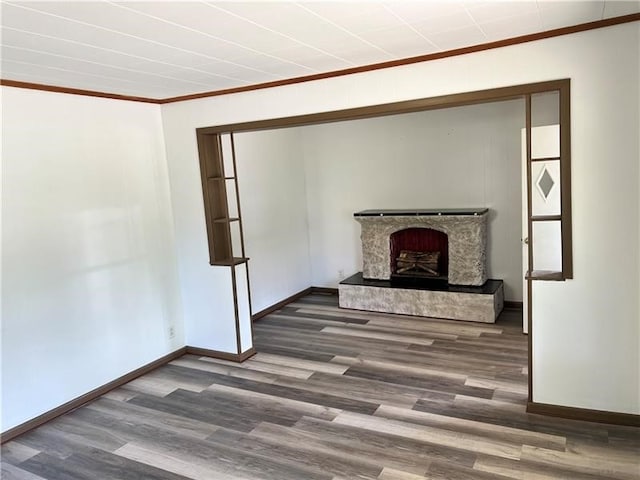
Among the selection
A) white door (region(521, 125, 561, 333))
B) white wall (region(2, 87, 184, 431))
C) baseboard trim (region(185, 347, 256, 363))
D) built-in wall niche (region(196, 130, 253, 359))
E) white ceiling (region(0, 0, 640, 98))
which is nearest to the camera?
white ceiling (region(0, 0, 640, 98))

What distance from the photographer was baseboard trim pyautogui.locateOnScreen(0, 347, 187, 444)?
3.25m

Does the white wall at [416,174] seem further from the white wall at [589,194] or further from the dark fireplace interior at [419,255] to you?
the white wall at [589,194]

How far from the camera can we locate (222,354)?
14.5 ft

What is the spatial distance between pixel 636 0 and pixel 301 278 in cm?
482

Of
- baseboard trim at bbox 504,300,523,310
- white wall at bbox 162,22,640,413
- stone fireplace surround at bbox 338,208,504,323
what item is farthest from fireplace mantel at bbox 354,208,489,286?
white wall at bbox 162,22,640,413

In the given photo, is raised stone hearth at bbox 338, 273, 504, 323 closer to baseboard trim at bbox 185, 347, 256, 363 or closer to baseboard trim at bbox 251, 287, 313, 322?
baseboard trim at bbox 251, 287, 313, 322

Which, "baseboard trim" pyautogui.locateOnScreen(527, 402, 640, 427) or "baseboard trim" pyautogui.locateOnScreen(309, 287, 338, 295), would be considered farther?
"baseboard trim" pyautogui.locateOnScreen(309, 287, 338, 295)

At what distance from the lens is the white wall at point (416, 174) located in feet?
17.2

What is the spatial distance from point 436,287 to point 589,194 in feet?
8.57

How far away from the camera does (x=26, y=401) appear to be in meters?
3.31

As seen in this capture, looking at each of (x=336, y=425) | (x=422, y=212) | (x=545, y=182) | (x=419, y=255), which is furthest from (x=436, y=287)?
(x=336, y=425)

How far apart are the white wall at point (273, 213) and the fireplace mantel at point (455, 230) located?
106 cm

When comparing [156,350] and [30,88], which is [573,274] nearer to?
[156,350]

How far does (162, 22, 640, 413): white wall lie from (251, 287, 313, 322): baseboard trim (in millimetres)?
3053
